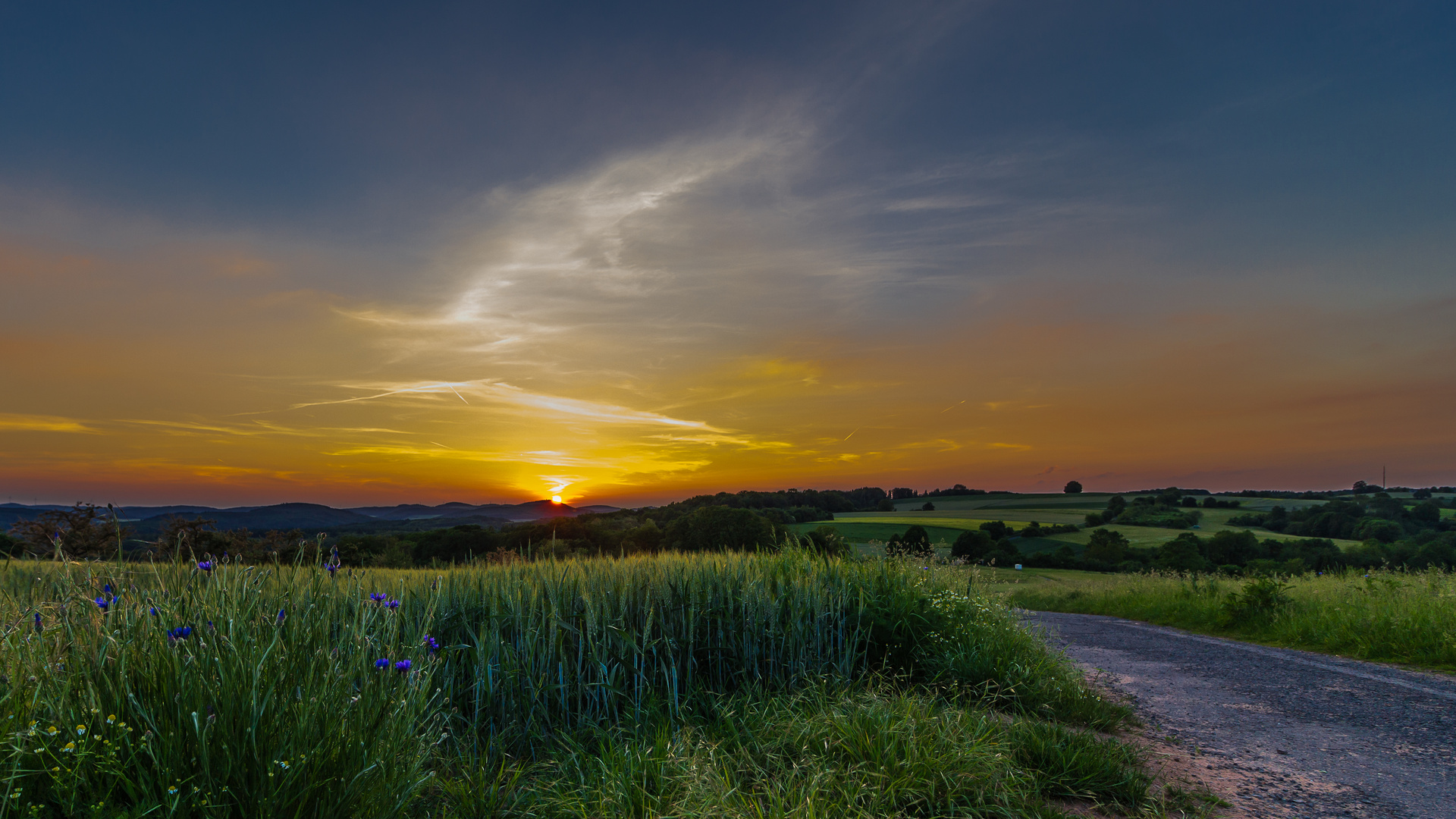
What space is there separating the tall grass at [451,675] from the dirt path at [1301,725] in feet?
3.19

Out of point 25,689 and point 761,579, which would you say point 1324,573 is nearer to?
point 761,579

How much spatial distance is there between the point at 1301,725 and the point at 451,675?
8205 millimetres

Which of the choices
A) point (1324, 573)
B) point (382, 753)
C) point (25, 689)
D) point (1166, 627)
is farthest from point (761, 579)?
point (1324, 573)

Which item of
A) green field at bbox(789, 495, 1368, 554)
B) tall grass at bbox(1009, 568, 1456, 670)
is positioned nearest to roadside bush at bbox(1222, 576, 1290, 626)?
tall grass at bbox(1009, 568, 1456, 670)

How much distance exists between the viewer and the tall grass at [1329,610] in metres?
9.94

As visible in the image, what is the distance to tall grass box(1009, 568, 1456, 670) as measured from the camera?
994 cm

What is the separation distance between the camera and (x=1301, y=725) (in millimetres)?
6598

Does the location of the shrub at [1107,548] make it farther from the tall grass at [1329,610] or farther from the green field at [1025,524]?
the tall grass at [1329,610]

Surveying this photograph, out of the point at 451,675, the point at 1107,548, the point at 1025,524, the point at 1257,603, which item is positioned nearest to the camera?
the point at 451,675

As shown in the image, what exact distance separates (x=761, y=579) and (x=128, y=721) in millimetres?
4730

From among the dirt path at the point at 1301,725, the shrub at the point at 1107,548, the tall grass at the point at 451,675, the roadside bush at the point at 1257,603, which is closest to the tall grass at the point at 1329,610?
the roadside bush at the point at 1257,603

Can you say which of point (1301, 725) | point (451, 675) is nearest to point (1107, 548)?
point (1301, 725)

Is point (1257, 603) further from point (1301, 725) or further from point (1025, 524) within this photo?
point (1025, 524)

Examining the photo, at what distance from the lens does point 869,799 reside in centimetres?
375
